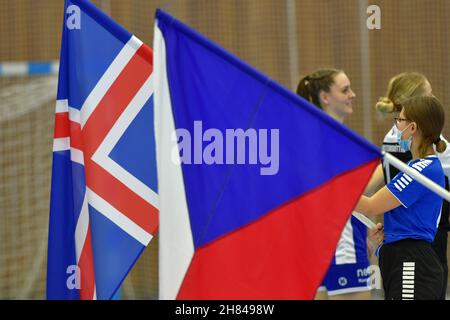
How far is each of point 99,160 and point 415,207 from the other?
3.41 feet

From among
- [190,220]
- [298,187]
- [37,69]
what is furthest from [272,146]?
[37,69]

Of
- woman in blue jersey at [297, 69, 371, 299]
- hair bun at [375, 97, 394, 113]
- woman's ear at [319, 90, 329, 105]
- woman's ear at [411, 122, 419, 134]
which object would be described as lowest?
woman in blue jersey at [297, 69, 371, 299]

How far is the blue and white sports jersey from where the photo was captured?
118 inches

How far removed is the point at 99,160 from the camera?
2.87 m

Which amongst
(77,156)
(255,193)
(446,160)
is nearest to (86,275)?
(77,156)

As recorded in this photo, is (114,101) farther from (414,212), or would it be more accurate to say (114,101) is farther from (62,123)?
(414,212)

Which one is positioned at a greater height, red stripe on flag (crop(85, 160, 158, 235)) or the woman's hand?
red stripe on flag (crop(85, 160, 158, 235))

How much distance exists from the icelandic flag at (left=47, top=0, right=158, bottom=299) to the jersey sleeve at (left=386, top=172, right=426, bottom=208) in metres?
0.79

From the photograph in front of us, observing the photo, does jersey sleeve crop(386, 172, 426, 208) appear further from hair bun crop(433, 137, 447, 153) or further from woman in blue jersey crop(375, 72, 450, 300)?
woman in blue jersey crop(375, 72, 450, 300)

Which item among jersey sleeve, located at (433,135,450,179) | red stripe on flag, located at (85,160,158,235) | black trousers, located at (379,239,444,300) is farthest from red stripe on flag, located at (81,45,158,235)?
jersey sleeve, located at (433,135,450,179)

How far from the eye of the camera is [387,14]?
6281mm

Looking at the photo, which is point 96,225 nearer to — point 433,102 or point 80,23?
point 80,23

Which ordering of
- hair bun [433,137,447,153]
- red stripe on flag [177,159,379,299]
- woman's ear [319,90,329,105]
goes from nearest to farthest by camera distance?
red stripe on flag [177,159,379,299] < hair bun [433,137,447,153] < woman's ear [319,90,329,105]

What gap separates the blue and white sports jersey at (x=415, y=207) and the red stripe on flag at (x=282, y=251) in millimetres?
766
